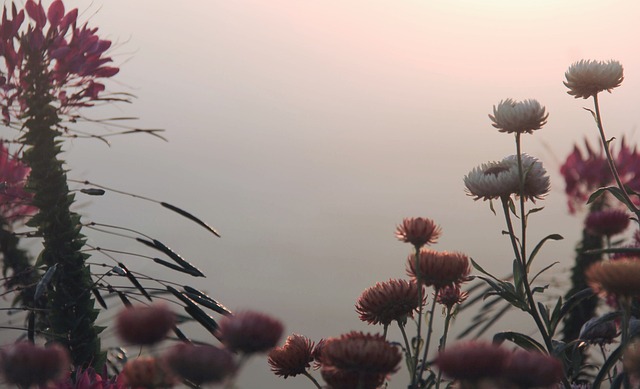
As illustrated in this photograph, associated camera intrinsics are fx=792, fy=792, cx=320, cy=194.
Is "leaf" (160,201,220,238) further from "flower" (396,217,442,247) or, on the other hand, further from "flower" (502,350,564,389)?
"flower" (502,350,564,389)

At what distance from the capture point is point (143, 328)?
2.39 feet

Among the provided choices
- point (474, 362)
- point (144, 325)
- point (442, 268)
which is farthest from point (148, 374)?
point (442, 268)

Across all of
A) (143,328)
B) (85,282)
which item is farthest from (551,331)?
(85,282)

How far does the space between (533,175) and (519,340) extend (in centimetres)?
37

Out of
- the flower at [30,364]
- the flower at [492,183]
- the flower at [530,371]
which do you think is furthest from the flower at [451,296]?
the flower at [30,364]

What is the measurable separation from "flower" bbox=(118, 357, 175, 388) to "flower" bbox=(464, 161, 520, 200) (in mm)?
864

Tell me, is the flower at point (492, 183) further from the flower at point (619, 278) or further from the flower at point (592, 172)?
the flower at point (592, 172)

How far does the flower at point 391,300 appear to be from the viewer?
1.21 meters

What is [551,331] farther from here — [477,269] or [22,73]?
[22,73]

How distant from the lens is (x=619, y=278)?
919 mm

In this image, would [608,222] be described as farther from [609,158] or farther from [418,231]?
[418,231]

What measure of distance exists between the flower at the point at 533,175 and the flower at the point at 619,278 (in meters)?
0.64

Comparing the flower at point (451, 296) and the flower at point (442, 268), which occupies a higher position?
the flower at point (442, 268)

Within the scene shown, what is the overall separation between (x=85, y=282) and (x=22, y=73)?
54 centimetres
